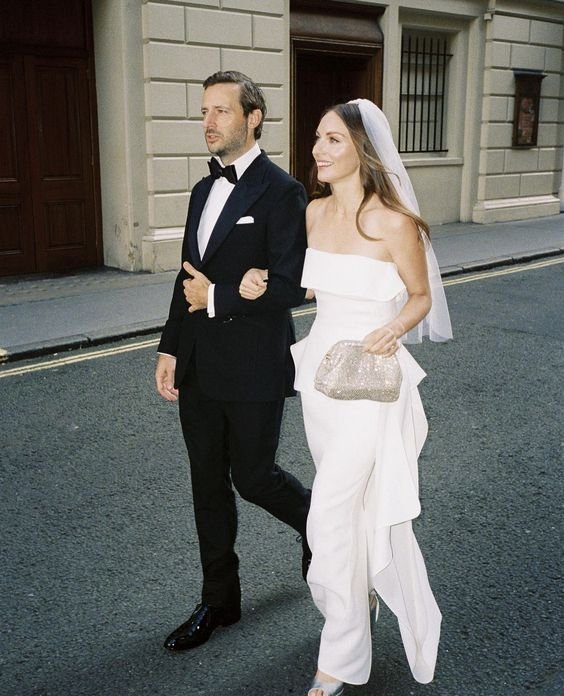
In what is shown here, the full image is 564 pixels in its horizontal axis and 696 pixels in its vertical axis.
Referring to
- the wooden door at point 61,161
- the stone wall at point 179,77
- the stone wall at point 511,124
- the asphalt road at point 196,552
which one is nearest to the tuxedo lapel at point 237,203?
the asphalt road at point 196,552

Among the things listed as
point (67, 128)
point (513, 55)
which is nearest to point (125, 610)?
point (67, 128)

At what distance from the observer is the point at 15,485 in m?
4.78

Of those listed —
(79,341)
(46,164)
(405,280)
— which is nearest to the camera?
(405,280)

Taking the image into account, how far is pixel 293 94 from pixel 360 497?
1155 cm

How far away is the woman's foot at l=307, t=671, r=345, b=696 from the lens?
2.84 m

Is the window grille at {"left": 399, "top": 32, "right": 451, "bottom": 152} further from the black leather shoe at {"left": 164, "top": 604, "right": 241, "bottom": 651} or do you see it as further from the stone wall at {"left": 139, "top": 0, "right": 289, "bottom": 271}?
the black leather shoe at {"left": 164, "top": 604, "right": 241, "bottom": 651}

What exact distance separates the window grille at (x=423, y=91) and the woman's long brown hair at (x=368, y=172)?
1334 cm

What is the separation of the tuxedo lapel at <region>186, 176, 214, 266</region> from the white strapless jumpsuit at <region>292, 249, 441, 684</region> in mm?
445

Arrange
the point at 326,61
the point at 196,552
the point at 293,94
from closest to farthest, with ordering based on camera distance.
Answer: the point at 196,552 → the point at 293,94 → the point at 326,61

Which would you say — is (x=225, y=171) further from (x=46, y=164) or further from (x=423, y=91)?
(x=423, y=91)

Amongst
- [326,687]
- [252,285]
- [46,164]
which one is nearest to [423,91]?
[46,164]

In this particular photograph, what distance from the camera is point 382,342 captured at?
2857mm

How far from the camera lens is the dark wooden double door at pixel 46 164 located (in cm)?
1105

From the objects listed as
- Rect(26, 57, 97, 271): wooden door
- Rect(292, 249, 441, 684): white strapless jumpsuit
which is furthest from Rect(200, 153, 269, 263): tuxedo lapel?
Rect(26, 57, 97, 271): wooden door
